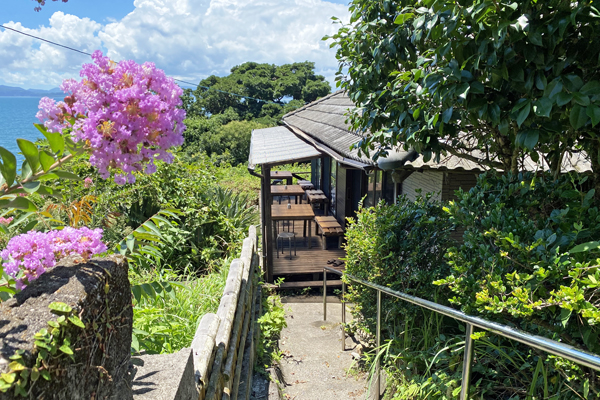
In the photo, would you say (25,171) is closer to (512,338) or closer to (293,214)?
(512,338)

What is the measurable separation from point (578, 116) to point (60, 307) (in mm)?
2238

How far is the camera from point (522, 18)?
2039mm

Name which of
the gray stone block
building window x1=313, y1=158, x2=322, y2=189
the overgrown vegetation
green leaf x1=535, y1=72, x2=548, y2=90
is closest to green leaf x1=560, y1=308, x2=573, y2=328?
the overgrown vegetation

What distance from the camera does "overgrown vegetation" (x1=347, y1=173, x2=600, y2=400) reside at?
6.55 ft

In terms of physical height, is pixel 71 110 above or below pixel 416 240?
above

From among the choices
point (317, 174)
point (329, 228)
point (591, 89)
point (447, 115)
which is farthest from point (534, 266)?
point (317, 174)

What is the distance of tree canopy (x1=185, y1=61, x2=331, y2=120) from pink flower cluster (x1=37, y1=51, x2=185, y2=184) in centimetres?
3754

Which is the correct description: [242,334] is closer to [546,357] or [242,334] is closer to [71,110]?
[546,357]

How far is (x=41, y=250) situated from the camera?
50.1 inches

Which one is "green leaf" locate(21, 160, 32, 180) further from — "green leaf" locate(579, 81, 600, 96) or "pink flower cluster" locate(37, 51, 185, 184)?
"green leaf" locate(579, 81, 600, 96)

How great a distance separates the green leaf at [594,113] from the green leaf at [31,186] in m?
2.18

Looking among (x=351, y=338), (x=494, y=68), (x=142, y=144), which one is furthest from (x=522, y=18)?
(x=351, y=338)

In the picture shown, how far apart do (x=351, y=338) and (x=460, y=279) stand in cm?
297

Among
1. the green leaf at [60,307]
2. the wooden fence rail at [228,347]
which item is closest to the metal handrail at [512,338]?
the wooden fence rail at [228,347]
